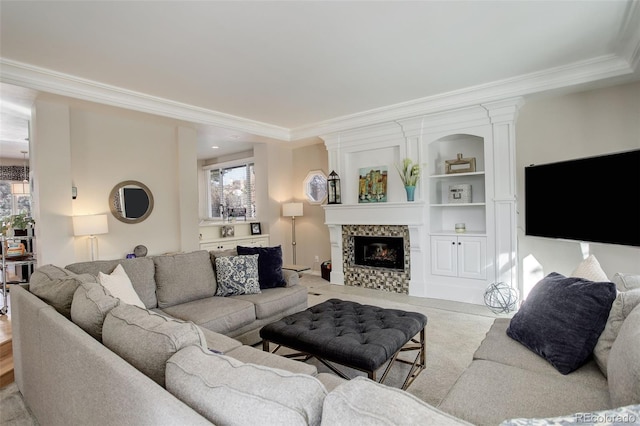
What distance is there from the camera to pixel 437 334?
3.27 meters

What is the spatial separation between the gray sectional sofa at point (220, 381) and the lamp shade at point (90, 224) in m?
1.86

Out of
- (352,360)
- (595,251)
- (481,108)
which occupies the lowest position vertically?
(352,360)

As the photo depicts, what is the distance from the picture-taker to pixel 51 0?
224cm

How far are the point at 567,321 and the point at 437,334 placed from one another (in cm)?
176

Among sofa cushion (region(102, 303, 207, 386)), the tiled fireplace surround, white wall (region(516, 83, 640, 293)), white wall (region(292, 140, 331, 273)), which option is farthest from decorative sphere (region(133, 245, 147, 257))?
white wall (region(516, 83, 640, 293))

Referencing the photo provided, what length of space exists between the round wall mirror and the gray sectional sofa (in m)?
2.44

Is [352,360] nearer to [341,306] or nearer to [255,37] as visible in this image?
[341,306]

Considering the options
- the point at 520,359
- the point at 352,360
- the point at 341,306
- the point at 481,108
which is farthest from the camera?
the point at 481,108

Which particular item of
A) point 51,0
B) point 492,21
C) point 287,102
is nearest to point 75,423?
point 51,0

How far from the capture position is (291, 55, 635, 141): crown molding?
3.42 meters

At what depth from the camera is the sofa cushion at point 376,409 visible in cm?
66

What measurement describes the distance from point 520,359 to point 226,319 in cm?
203

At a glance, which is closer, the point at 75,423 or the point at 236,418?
the point at 236,418

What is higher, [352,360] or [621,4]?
[621,4]
